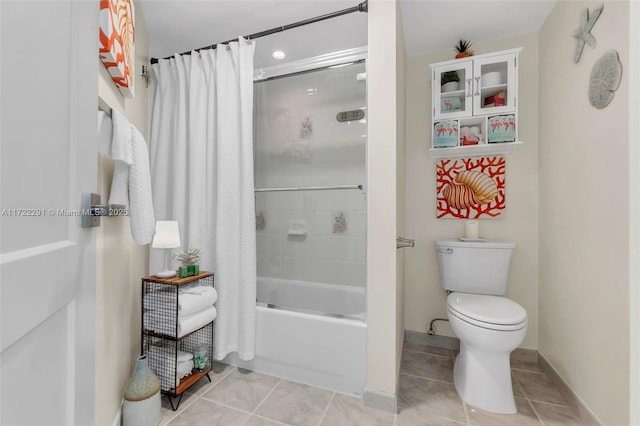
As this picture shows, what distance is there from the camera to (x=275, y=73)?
6.17ft

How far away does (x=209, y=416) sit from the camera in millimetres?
1410

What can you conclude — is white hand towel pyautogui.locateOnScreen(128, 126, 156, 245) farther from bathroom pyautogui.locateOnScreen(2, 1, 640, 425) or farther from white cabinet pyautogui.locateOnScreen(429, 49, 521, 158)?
white cabinet pyautogui.locateOnScreen(429, 49, 521, 158)

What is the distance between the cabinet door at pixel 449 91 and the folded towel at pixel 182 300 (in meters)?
2.04

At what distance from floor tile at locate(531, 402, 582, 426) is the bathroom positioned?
0.38 feet

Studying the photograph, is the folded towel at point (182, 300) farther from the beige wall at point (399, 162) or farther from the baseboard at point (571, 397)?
the baseboard at point (571, 397)

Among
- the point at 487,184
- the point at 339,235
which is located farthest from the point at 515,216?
the point at 339,235

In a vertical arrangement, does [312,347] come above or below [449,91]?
below

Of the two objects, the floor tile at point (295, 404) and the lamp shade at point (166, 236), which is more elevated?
the lamp shade at point (166, 236)

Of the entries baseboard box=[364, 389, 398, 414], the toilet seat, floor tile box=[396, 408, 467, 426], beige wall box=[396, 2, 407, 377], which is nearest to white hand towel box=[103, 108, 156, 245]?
beige wall box=[396, 2, 407, 377]

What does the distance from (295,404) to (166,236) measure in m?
1.16

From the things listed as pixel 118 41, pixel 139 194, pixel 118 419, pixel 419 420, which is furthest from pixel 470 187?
pixel 118 419

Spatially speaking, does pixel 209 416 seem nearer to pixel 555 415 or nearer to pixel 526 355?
pixel 555 415

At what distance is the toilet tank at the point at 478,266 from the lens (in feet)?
6.31

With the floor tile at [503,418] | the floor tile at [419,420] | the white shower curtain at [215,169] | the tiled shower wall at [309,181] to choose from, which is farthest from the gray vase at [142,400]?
the floor tile at [503,418]
